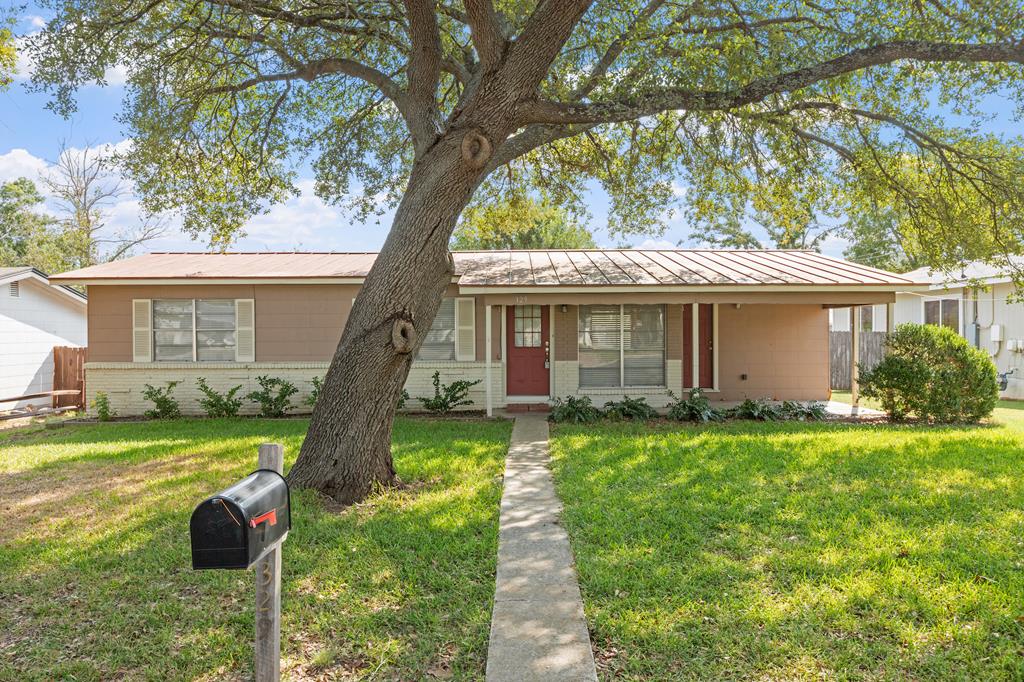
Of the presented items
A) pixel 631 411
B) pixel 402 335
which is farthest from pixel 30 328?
pixel 631 411

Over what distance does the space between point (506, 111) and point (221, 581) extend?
5057 mm

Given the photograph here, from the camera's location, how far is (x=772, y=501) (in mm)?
5637

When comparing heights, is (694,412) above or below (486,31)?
below

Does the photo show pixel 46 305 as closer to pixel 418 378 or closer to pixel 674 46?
pixel 418 378

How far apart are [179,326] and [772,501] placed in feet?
39.2

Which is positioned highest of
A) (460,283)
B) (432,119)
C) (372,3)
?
(372,3)

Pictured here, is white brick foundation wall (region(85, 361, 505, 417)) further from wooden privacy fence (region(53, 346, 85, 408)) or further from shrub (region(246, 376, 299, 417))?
wooden privacy fence (region(53, 346, 85, 408))

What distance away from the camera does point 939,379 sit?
32.8 feet

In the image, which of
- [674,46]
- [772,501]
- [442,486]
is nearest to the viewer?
[772,501]

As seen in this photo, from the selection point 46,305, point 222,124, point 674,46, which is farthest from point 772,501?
point 46,305

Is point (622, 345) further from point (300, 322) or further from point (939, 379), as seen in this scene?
point (300, 322)

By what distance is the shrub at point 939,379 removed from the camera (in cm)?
998

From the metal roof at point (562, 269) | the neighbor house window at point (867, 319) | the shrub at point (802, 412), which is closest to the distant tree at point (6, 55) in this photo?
the metal roof at point (562, 269)

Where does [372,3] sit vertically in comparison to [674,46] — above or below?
above
